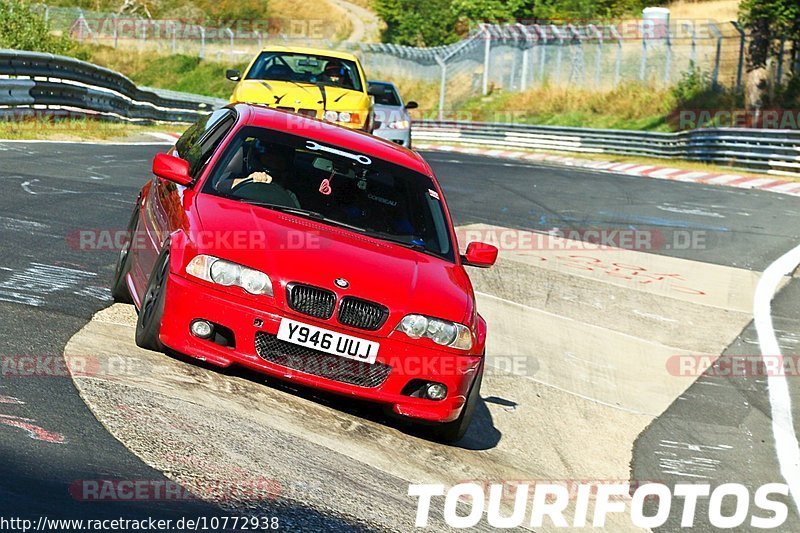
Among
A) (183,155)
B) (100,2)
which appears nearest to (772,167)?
(183,155)

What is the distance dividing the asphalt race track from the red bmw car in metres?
0.25

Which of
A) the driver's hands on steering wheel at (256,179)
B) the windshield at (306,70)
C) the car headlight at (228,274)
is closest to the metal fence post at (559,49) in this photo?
the windshield at (306,70)

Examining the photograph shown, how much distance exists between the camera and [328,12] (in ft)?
307

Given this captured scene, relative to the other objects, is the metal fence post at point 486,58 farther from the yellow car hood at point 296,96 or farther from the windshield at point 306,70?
the yellow car hood at point 296,96

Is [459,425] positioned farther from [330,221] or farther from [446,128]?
[446,128]

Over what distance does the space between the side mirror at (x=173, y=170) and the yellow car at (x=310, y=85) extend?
27.0ft

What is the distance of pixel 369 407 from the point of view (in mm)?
6633

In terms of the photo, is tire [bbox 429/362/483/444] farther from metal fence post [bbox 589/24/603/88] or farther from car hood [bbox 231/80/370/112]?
metal fence post [bbox 589/24/603/88]

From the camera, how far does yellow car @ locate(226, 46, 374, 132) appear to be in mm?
15617

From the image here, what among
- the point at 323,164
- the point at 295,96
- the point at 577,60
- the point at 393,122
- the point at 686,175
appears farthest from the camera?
the point at 577,60

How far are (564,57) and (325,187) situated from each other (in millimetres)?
40780

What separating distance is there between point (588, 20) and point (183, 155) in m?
55.7

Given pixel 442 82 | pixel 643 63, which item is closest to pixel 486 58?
pixel 442 82

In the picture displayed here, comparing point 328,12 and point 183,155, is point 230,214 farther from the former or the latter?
point 328,12
